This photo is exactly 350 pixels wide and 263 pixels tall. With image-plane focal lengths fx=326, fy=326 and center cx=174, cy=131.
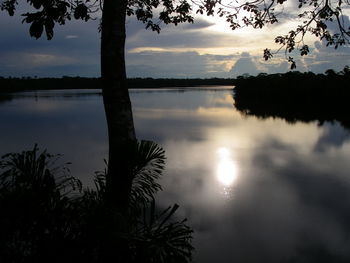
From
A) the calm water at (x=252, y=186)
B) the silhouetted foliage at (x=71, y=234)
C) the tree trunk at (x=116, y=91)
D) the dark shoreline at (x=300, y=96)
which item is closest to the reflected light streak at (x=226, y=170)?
the calm water at (x=252, y=186)

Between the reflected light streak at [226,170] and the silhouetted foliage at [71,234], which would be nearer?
the silhouetted foliage at [71,234]

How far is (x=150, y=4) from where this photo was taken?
18.2 ft

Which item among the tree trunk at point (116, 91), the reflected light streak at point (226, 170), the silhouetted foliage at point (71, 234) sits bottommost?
the reflected light streak at point (226, 170)

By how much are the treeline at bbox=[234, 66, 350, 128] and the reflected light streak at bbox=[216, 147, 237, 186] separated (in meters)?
21.7

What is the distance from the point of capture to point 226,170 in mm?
16125

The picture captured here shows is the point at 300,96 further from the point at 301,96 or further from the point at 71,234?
the point at 71,234

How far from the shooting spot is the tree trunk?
293 cm

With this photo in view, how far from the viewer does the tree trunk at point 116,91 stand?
2934mm

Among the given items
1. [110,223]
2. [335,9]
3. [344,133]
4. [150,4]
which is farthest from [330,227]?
[344,133]

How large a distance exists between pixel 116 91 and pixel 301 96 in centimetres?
6775

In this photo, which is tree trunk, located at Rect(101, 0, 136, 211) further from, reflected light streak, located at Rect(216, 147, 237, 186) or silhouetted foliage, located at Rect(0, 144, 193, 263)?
reflected light streak, located at Rect(216, 147, 237, 186)

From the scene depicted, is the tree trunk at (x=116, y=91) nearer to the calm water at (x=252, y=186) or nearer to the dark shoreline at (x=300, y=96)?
the calm water at (x=252, y=186)

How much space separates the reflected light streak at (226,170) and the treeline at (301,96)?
2166 cm

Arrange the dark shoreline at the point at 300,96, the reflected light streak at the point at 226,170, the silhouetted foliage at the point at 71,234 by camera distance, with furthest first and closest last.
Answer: the dark shoreline at the point at 300,96 < the reflected light streak at the point at 226,170 < the silhouetted foliage at the point at 71,234
